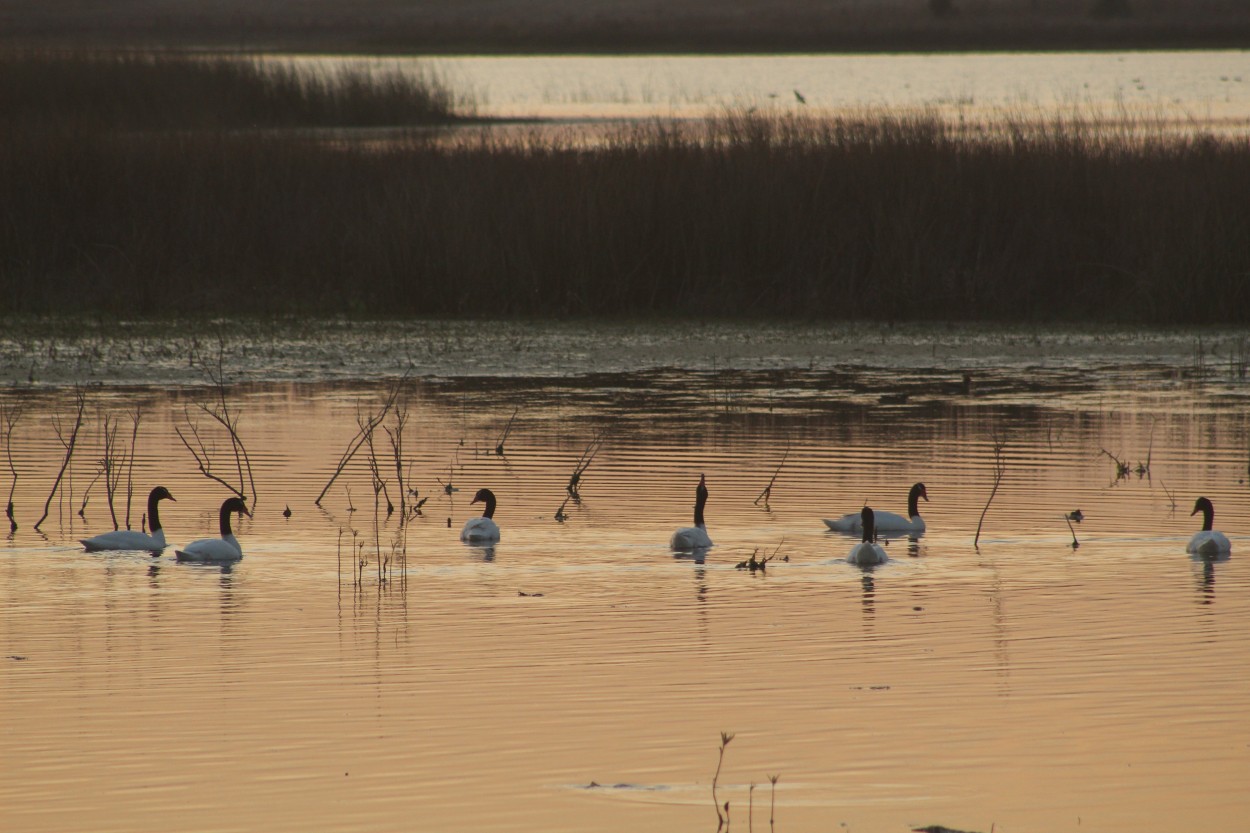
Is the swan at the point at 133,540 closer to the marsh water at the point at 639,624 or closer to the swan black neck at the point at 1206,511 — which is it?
the marsh water at the point at 639,624

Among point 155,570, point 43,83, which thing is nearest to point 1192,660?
point 155,570

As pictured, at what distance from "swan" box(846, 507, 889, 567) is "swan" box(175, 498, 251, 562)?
2.97 meters

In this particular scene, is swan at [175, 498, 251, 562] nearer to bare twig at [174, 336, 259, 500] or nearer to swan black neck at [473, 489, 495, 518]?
bare twig at [174, 336, 259, 500]

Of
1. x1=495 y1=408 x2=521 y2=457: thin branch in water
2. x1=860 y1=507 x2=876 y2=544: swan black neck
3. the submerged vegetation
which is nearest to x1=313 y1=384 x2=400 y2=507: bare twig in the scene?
x1=495 y1=408 x2=521 y2=457: thin branch in water

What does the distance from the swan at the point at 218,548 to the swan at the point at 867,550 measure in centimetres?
297

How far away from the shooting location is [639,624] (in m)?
8.20

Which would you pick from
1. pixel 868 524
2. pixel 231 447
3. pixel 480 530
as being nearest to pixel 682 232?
pixel 231 447

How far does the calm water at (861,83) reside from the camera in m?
41.1

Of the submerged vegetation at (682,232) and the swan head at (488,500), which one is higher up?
the submerged vegetation at (682,232)

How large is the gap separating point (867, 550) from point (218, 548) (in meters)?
3.10

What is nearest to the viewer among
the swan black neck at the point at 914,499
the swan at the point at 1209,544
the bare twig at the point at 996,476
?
the swan at the point at 1209,544

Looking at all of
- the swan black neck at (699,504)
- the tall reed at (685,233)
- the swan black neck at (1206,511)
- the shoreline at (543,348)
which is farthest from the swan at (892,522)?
the tall reed at (685,233)

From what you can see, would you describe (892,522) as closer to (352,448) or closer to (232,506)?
(232,506)

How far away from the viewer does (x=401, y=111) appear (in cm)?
3531
